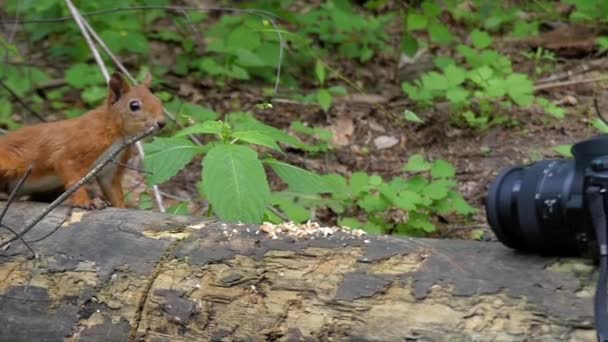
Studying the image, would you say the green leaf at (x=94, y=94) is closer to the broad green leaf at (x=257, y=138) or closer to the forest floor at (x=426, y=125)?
the forest floor at (x=426, y=125)

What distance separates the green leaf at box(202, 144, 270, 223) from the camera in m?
3.42

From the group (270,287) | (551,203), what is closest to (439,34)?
(270,287)

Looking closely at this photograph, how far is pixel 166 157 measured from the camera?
3672mm

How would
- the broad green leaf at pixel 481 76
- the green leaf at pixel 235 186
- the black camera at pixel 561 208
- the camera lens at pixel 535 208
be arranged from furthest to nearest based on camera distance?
the broad green leaf at pixel 481 76
the green leaf at pixel 235 186
the camera lens at pixel 535 208
the black camera at pixel 561 208

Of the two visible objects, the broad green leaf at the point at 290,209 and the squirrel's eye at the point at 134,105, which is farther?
the broad green leaf at the point at 290,209

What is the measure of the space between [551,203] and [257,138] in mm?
1243

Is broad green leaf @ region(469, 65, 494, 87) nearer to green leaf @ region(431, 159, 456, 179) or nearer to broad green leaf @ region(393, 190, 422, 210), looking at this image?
green leaf @ region(431, 159, 456, 179)

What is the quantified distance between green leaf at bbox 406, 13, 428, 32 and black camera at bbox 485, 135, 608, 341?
11.9 feet

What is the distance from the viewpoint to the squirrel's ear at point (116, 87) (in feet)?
14.3

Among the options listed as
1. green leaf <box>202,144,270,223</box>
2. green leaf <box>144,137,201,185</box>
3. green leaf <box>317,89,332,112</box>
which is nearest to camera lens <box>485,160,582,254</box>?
green leaf <box>202,144,270,223</box>

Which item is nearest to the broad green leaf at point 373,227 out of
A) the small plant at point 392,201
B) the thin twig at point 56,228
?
the small plant at point 392,201

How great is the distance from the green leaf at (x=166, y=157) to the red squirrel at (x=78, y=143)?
0.48 metres

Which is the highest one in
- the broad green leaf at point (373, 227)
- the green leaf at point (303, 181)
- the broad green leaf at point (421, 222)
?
the green leaf at point (303, 181)

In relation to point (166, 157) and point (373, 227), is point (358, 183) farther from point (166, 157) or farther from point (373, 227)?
point (166, 157)
